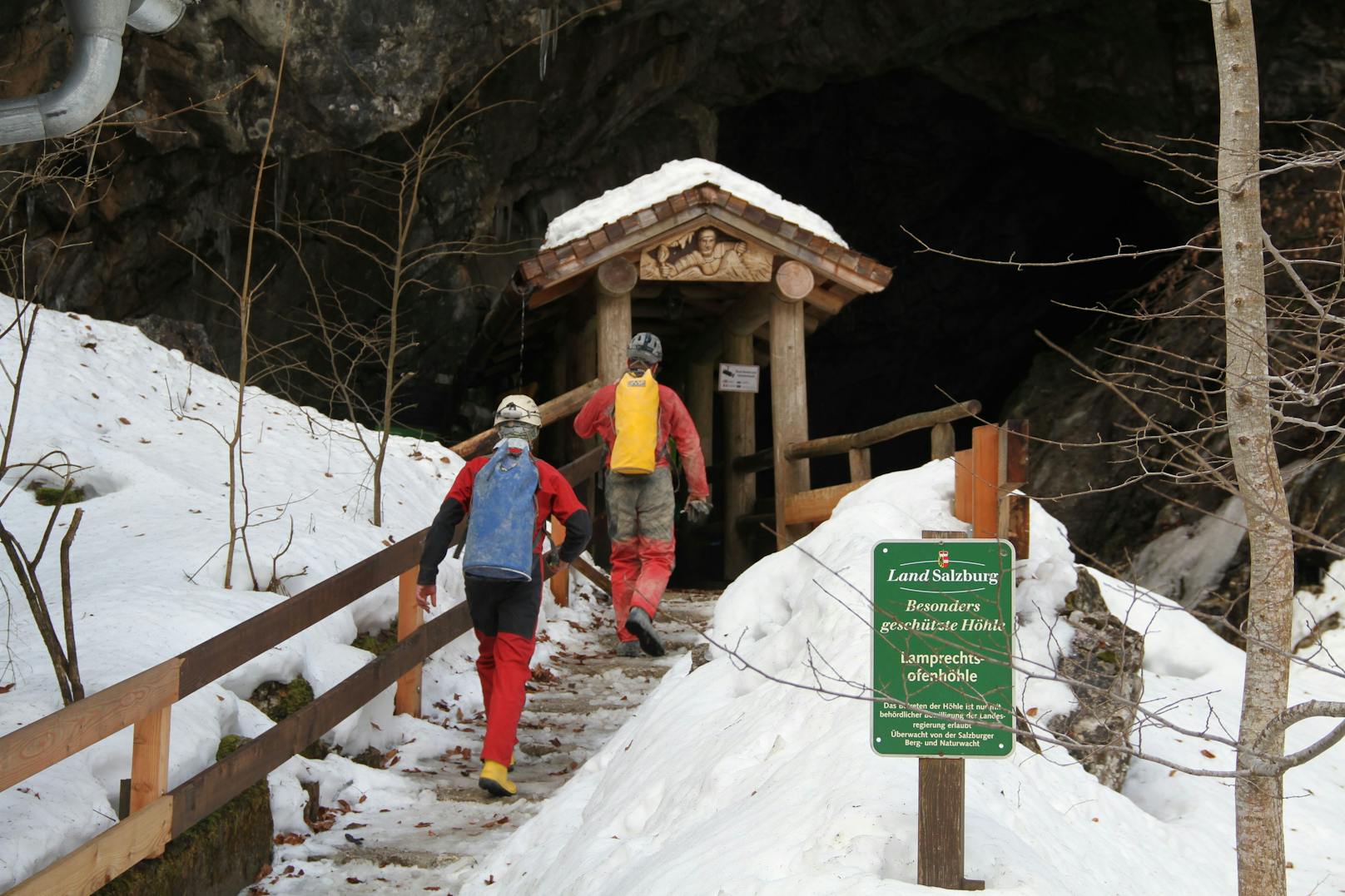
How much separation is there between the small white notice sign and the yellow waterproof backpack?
3.74 m

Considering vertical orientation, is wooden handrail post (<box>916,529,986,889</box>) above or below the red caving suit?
below

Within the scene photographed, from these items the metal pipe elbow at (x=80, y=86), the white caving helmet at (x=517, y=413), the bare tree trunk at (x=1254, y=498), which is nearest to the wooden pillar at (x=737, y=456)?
the white caving helmet at (x=517, y=413)

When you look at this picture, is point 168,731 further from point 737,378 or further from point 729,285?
point 729,285

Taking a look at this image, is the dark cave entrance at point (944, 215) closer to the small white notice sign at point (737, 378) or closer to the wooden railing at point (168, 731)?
the small white notice sign at point (737, 378)

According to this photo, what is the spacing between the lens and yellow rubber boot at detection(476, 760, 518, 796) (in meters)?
5.49

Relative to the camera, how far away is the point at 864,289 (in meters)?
10.7

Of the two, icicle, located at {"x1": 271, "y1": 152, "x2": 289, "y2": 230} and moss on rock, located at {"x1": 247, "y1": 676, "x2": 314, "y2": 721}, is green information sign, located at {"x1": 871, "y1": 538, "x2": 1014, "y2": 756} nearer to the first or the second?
moss on rock, located at {"x1": 247, "y1": 676, "x2": 314, "y2": 721}

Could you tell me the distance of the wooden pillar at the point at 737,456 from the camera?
1257cm

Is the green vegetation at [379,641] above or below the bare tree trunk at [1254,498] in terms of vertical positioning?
below

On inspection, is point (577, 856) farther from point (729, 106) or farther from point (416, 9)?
point (729, 106)

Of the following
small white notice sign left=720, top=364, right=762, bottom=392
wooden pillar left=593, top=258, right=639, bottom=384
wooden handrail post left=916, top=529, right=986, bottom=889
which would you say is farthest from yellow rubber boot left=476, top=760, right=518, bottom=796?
small white notice sign left=720, top=364, right=762, bottom=392

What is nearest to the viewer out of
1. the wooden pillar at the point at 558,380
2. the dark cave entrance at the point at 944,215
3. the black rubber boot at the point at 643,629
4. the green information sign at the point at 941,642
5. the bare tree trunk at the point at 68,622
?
the green information sign at the point at 941,642

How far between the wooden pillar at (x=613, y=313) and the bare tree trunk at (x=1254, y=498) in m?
6.74

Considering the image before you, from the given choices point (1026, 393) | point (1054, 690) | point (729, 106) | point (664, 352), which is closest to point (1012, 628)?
point (1054, 690)
